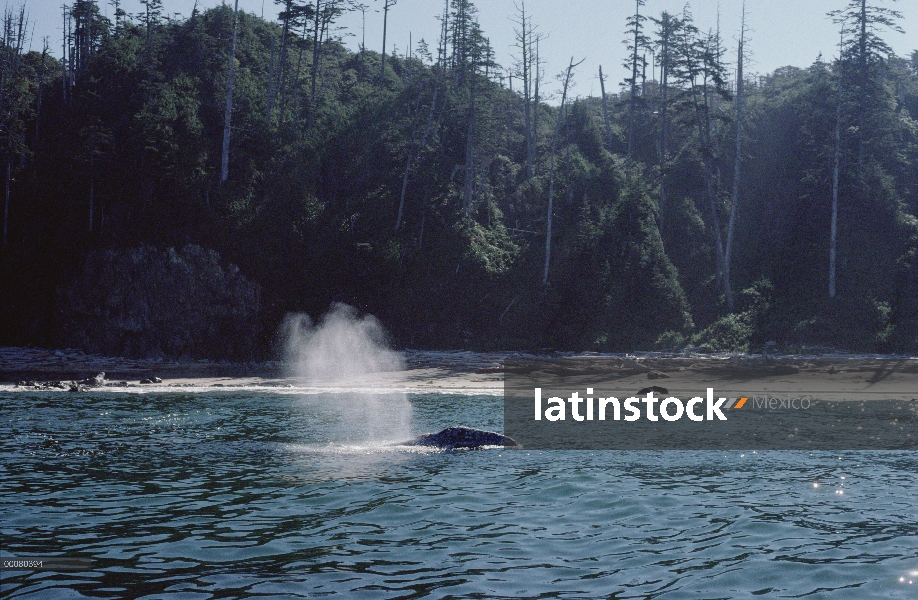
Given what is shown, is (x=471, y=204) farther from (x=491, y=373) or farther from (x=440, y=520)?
(x=440, y=520)

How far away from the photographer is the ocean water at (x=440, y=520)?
7980 mm

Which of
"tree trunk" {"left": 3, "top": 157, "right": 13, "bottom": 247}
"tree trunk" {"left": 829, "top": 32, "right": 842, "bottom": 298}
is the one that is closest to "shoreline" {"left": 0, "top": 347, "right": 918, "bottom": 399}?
"tree trunk" {"left": 829, "top": 32, "right": 842, "bottom": 298}

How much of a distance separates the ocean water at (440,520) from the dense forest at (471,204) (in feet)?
89.8

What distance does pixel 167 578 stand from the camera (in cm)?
797

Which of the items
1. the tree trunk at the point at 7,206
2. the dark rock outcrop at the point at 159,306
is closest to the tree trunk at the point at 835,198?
the dark rock outcrop at the point at 159,306

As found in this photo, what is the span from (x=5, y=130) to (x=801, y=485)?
189ft

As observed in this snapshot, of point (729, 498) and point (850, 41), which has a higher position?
point (850, 41)

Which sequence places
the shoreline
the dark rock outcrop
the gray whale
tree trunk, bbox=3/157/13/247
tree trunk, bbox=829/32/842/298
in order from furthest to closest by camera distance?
1. tree trunk, bbox=3/157/13/247
2. tree trunk, bbox=829/32/842/298
3. the dark rock outcrop
4. the shoreline
5. the gray whale

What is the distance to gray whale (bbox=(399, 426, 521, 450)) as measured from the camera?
17906mm

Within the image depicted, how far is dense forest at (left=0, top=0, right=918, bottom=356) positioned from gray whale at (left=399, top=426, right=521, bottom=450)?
25.2 m

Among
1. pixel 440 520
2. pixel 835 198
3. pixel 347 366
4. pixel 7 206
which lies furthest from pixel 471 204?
pixel 440 520

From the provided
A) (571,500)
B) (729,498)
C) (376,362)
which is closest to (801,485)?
(729,498)

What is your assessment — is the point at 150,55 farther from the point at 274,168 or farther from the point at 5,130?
the point at 274,168

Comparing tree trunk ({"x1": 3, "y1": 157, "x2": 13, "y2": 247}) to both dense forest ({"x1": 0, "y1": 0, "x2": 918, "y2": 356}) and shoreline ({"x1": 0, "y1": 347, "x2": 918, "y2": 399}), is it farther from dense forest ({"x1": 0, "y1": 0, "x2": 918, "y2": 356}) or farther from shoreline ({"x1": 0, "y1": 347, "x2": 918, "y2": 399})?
shoreline ({"x1": 0, "y1": 347, "x2": 918, "y2": 399})
